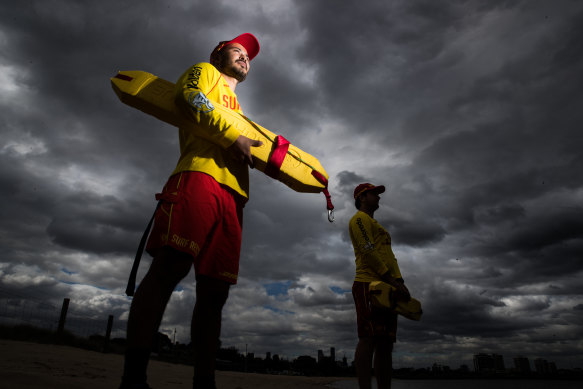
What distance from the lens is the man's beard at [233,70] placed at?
8.01 feet

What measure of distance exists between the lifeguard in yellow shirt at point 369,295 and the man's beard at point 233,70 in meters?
2.08

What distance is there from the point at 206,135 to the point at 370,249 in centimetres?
226

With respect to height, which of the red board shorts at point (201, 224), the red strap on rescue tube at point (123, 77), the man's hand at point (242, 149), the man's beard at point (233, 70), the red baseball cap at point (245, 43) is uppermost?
the red baseball cap at point (245, 43)

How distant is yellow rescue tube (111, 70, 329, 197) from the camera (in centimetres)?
197

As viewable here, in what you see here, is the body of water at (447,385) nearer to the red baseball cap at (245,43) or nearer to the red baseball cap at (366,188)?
the red baseball cap at (366,188)

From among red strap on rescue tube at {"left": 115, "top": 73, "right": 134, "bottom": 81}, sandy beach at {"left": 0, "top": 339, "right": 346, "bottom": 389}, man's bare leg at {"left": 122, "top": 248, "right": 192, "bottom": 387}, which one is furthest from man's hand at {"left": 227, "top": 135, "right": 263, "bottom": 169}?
sandy beach at {"left": 0, "top": 339, "right": 346, "bottom": 389}

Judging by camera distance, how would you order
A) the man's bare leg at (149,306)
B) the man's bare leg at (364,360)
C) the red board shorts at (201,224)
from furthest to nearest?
the man's bare leg at (364,360) < the red board shorts at (201,224) < the man's bare leg at (149,306)

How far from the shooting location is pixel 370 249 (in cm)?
341

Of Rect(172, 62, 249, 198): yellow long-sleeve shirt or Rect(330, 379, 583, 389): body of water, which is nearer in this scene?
Rect(172, 62, 249, 198): yellow long-sleeve shirt

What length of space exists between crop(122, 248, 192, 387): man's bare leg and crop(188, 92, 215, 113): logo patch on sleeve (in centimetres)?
81

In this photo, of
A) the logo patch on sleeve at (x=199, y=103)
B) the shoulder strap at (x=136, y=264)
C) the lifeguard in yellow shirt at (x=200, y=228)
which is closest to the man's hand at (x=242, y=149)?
the lifeguard in yellow shirt at (x=200, y=228)

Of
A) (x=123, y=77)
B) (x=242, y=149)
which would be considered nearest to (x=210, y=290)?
(x=242, y=149)

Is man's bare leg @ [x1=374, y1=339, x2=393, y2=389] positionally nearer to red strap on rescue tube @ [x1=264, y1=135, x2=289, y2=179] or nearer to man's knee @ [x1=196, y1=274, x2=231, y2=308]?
man's knee @ [x1=196, y1=274, x2=231, y2=308]

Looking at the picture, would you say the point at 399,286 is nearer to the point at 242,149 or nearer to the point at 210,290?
the point at 210,290
